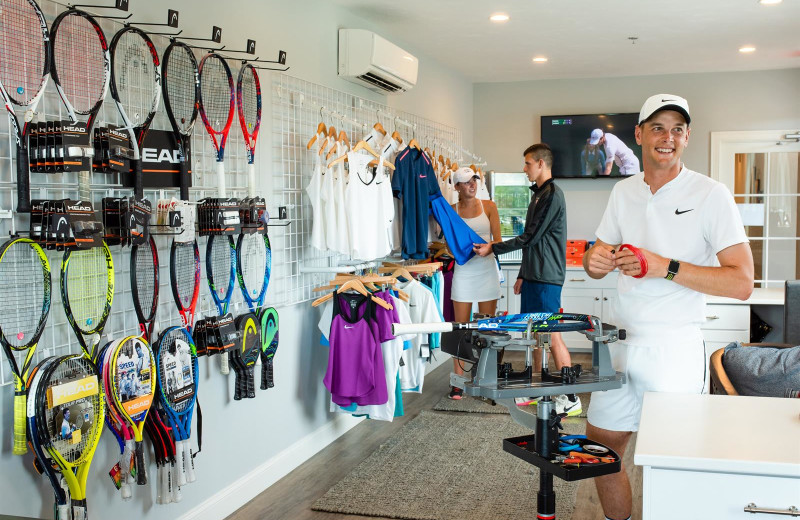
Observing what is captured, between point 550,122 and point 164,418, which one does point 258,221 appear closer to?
point 164,418

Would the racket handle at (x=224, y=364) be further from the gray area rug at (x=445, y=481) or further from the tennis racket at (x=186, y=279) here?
the gray area rug at (x=445, y=481)

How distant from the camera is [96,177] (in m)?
2.56

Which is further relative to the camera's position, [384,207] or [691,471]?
[384,207]

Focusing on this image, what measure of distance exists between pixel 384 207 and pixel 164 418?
1.86 meters

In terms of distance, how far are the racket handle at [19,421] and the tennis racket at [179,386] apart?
1.80 ft

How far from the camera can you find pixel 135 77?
2.73 m

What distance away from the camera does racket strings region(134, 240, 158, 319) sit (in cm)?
268

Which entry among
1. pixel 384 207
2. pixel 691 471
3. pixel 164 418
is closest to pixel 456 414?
pixel 384 207

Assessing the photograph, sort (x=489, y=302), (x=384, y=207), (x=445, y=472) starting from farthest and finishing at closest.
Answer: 1. (x=489, y=302)
2. (x=384, y=207)
3. (x=445, y=472)

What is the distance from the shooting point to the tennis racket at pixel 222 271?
10.1 ft

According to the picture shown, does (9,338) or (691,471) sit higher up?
(9,338)

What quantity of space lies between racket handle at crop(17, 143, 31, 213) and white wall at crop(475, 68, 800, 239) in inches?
236

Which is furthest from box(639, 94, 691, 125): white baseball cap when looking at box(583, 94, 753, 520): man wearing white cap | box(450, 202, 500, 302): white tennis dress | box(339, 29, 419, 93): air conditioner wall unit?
box(450, 202, 500, 302): white tennis dress

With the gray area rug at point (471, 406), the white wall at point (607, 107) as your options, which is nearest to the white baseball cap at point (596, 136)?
the white wall at point (607, 107)
